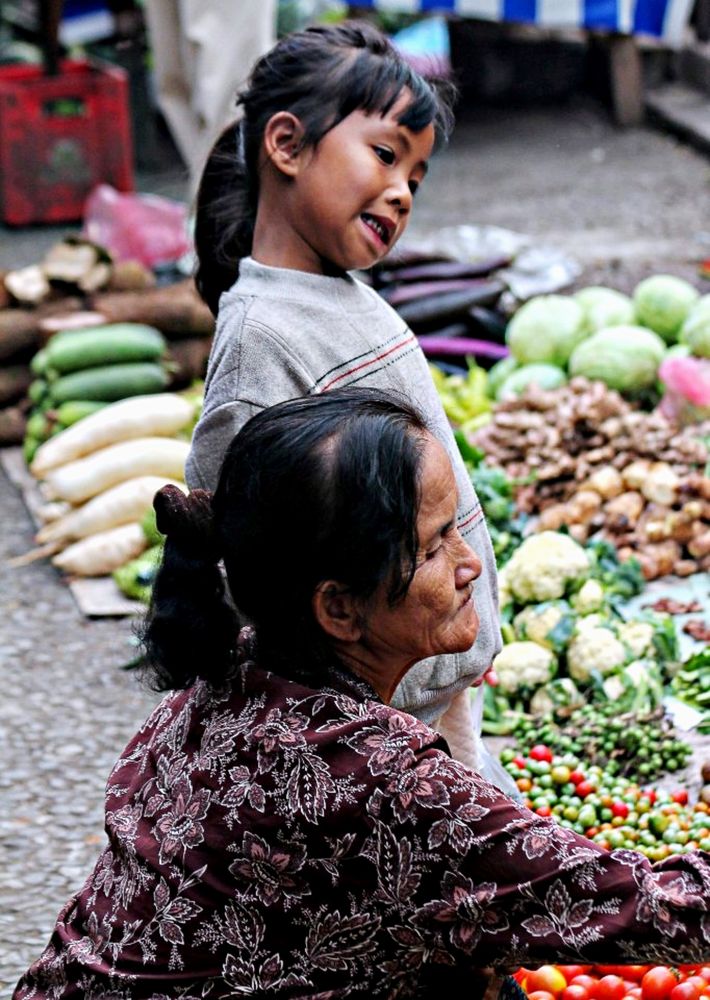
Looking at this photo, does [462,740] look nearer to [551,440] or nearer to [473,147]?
[551,440]

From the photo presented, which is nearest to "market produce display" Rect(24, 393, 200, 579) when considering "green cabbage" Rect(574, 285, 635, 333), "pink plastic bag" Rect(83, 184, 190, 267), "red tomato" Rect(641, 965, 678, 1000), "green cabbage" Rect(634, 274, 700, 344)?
"green cabbage" Rect(574, 285, 635, 333)

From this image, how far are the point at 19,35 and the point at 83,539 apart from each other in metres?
6.13

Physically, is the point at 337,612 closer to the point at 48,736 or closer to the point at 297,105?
the point at 297,105

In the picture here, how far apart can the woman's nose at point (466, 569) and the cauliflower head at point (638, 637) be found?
6.55ft

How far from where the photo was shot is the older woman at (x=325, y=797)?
1.52 m

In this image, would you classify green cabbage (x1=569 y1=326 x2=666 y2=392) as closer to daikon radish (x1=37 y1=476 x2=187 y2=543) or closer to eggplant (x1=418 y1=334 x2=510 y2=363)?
eggplant (x1=418 y1=334 x2=510 y2=363)

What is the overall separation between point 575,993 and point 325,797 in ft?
3.53

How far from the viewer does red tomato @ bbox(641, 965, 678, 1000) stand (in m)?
2.35

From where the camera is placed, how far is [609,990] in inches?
94.9

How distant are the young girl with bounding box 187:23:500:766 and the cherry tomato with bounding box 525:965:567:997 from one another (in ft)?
1.58

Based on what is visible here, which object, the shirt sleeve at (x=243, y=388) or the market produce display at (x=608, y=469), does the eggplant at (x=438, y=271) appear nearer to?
the market produce display at (x=608, y=469)

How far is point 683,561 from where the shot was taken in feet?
14.2

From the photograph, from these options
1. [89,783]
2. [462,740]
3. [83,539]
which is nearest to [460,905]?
[462,740]

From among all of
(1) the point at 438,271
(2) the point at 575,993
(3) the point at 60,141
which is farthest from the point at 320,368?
(3) the point at 60,141
